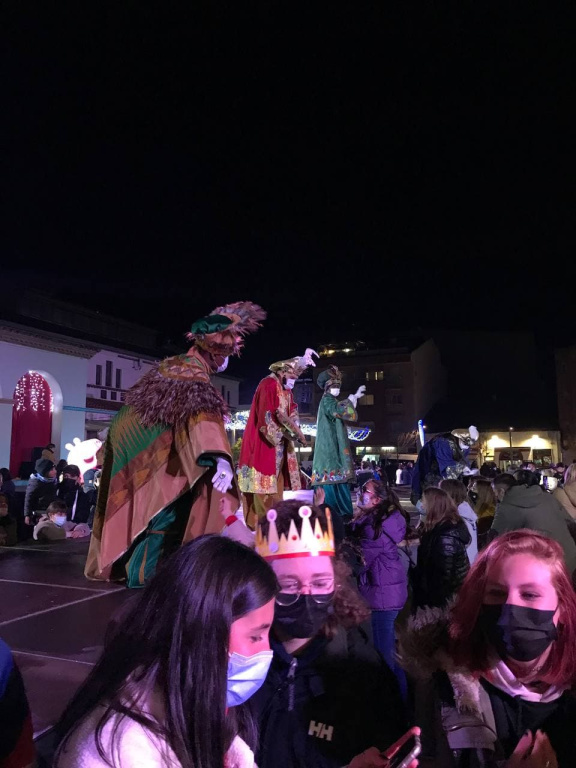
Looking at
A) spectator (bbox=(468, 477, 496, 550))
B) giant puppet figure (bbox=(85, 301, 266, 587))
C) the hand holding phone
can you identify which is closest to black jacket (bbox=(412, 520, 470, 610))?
giant puppet figure (bbox=(85, 301, 266, 587))

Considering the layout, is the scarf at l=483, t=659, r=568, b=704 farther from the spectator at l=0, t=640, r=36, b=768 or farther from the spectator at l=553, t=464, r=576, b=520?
the spectator at l=553, t=464, r=576, b=520

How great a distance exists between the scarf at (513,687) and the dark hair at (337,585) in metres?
0.56

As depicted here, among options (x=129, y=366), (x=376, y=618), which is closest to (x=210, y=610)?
(x=376, y=618)

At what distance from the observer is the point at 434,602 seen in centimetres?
404

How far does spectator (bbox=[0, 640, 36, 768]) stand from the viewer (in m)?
1.40

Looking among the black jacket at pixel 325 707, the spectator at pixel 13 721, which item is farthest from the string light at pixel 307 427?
the spectator at pixel 13 721

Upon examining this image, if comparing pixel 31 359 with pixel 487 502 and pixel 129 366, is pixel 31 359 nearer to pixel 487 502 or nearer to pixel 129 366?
pixel 129 366

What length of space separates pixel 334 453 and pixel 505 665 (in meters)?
6.20

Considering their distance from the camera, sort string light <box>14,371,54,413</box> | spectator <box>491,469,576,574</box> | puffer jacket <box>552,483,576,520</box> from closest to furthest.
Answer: spectator <box>491,469,576,574</box> → puffer jacket <box>552,483,576,520</box> → string light <box>14,371,54,413</box>

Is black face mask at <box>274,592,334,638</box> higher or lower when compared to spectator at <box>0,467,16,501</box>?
lower

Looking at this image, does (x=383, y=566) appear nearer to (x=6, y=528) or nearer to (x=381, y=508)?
(x=381, y=508)

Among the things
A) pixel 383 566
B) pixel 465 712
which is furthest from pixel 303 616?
pixel 383 566

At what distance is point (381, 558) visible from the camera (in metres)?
4.24

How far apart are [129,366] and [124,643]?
85.8ft
